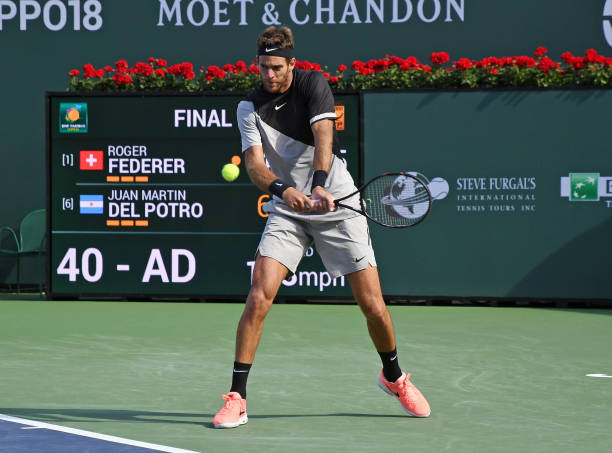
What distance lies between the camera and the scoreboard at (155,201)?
1015cm

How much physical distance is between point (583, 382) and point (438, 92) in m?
4.40

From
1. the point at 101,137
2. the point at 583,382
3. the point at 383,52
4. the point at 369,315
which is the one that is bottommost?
the point at 583,382

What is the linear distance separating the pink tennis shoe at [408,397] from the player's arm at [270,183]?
959 millimetres

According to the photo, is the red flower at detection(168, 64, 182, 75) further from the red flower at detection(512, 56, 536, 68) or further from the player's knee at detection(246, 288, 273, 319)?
the player's knee at detection(246, 288, 273, 319)

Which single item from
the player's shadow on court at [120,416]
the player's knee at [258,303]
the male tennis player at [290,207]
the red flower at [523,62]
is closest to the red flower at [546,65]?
the red flower at [523,62]

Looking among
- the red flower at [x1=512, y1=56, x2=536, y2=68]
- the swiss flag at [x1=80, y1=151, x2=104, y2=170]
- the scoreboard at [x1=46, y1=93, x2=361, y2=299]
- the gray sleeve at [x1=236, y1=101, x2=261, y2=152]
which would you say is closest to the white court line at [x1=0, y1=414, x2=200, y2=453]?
the gray sleeve at [x1=236, y1=101, x2=261, y2=152]

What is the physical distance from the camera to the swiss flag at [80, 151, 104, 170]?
33.9ft

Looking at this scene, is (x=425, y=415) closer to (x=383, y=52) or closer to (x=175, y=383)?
(x=175, y=383)

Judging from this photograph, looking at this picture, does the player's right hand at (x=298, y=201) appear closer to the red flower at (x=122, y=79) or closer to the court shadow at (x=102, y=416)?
the court shadow at (x=102, y=416)

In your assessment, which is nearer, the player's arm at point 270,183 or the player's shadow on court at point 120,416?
the player's arm at point 270,183

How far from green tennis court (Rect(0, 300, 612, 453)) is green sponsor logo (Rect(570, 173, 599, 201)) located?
994 mm

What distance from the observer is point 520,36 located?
39.6 feet

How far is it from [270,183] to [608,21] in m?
7.99

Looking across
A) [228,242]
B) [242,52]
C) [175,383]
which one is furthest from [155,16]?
[175,383]
